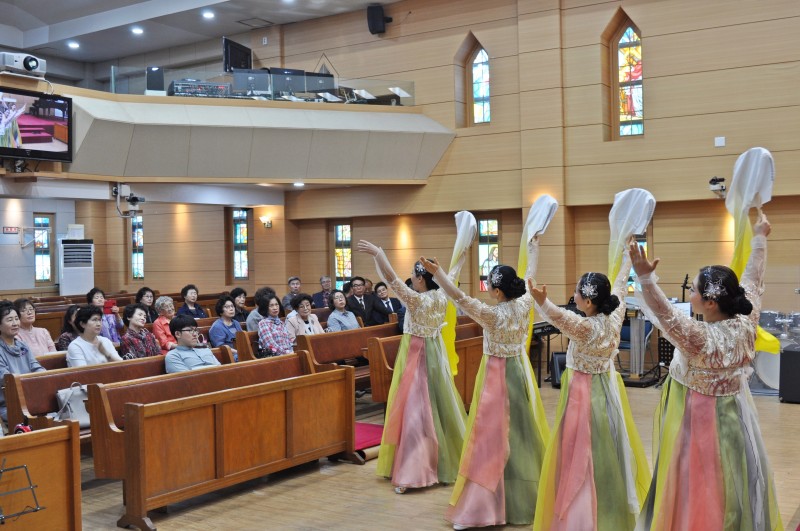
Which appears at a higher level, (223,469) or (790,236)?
(790,236)

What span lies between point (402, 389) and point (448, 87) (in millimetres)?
8244

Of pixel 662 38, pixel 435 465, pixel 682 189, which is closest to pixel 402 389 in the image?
pixel 435 465

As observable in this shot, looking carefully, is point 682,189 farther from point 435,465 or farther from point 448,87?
point 435,465

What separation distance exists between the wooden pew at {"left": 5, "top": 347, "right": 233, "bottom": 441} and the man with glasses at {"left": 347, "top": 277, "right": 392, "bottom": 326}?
4.01 metres

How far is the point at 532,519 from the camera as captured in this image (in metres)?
4.67

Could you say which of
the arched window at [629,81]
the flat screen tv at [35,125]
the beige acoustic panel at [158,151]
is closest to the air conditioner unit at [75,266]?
the beige acoustic panel at [158,151]

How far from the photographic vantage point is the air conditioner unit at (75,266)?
51.3 feet

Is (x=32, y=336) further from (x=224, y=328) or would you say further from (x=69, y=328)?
(x=224, y=328)

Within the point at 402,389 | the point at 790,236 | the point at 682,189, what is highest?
the point at 682,189

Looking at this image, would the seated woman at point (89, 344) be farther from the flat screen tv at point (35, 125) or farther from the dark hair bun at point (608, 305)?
the flat screen tv at point (35, 125)

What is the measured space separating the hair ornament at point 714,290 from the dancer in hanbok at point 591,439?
0.78 m

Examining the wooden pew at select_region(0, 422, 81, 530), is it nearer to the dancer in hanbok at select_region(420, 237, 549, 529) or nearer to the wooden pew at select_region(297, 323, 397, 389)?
the dancer in hanbok at select_region(420, 237, 549, 529)

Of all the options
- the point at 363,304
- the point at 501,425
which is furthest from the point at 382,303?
the point at 501,425

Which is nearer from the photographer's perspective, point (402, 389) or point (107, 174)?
point (402, 389)
